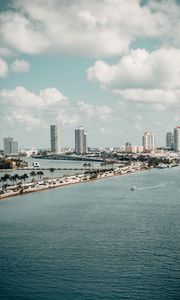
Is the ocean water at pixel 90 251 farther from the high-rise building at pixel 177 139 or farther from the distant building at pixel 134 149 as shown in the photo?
the distant building at pixel 134 149

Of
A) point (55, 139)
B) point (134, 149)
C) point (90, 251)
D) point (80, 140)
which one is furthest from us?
point (55, 139)

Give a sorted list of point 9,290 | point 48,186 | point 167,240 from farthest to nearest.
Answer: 1. point 48,186
2. point 167,240
3. point 9,290

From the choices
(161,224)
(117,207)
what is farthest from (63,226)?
(117,207)

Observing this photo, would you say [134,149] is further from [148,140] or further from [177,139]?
[148,140]

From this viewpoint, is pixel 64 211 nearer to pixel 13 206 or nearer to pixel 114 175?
pixel 13 206

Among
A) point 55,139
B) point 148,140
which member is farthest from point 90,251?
point 148,140

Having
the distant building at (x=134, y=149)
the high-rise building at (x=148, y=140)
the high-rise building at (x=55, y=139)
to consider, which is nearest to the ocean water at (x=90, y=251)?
the distant building at (x=134, y=149)

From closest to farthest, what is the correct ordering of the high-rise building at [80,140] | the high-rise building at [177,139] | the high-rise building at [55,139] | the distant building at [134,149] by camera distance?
1. the high-rise building at [177,139]
2. the distant building at [134,149]
3. the high-rise building at [80,140]
4. the high-rise building at [55,139]
